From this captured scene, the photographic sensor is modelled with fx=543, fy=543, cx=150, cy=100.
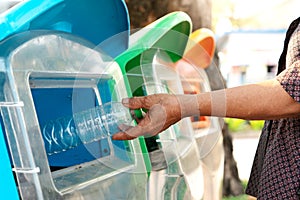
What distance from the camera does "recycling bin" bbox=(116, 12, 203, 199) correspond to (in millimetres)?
1971

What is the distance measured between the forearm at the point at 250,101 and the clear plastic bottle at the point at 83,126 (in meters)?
0.22

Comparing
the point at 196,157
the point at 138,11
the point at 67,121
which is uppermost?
the point at 138,11

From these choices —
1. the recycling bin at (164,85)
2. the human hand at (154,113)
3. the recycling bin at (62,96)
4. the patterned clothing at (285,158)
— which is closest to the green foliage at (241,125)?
the recycling bin at (164,85)

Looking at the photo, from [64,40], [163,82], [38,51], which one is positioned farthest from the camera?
[163,82]

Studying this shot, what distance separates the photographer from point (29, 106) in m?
1.40

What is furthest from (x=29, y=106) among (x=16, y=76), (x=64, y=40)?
(x=64, y=40)

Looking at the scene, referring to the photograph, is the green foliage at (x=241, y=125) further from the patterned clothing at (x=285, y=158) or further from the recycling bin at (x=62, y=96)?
the recycling bin at (x=62, y=96)

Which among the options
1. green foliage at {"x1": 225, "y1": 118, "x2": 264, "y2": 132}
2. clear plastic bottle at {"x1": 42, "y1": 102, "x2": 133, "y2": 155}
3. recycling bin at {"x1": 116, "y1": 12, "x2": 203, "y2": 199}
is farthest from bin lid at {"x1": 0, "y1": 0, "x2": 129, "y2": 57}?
green foliage at {"x1": 225, "y1": 118, "x2": 264, "y2": 132}

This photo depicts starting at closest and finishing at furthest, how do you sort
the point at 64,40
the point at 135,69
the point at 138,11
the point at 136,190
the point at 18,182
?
the point at 18,182
the point at 64,40
the point at 136,190
the point at 135,69
the point at 138,11

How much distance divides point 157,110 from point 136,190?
41 centimetres

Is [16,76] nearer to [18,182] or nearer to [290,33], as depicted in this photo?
[18,182]

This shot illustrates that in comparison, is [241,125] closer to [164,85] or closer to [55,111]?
[164,85]

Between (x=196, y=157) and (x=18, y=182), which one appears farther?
(x=196, y=157)

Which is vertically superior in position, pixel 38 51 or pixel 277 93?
pixel 38 51
